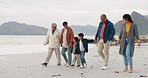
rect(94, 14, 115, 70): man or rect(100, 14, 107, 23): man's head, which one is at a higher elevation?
rect(100, 14, 107, 23): man's head

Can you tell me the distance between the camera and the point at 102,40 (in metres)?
11.6

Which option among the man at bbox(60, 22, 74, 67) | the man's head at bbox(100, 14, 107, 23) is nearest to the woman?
the man's head at bbox(100, 14, 107, 23)

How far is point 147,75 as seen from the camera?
10016 millimetres

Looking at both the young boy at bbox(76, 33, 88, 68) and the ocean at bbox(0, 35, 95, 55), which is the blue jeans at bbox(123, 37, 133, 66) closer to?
the young boy at bbox(76, 33, 88, 68)

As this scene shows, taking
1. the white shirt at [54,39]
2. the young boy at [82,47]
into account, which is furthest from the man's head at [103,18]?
the white shirt at [54,39]

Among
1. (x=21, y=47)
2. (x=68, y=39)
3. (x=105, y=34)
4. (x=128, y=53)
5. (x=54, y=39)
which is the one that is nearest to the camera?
(x=128, y=53)

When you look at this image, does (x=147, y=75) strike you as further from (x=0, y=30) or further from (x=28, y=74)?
(x=0, y=30)

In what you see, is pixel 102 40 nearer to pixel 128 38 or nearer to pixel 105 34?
pixel 105 34

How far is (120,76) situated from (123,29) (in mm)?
1631

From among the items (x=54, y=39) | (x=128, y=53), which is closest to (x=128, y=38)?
(x=128, y=53)

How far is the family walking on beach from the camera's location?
34.9 feet

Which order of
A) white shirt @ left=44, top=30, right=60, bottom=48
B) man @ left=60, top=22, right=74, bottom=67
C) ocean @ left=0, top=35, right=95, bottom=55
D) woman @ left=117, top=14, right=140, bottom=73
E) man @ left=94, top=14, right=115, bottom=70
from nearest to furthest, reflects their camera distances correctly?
woman @ left=117, top=14, right=140, bottom=73, man @ left=94, top=14, right=115, bottom=70, man @ left=60, top=22, right=74, bottom=67, white shirt @ left=44, top=30, right=60, bottom=48, ocean @ left=0, top=35, right=95, bottom=55

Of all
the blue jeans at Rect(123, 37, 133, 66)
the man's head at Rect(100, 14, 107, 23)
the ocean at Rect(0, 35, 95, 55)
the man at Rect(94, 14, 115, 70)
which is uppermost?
the man's head at Rect(100, 14, 107, 23)

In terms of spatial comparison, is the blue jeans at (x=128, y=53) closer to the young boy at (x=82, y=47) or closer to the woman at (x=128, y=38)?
the woman at (x=128, y=38)
